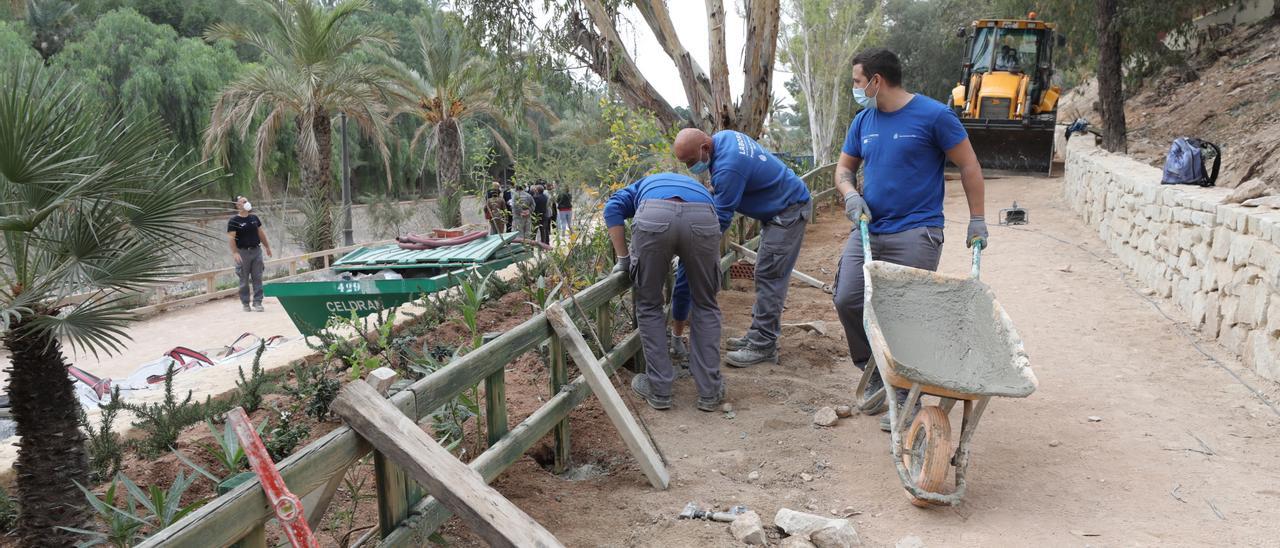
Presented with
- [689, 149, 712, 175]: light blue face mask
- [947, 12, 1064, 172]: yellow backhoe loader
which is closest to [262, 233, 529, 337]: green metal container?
[689, 149, 712, 175]: light blue face mask

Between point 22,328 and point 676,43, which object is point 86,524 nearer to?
point 22,328

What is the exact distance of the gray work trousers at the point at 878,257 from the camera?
438 centimetres

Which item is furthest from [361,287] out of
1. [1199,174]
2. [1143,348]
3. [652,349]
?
[1199,174]

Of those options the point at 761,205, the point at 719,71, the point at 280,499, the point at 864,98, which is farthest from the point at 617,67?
the point at 280,499

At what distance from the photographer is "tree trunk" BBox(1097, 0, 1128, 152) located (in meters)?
15.4

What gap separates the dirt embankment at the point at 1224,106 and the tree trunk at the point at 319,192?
53.8 feet

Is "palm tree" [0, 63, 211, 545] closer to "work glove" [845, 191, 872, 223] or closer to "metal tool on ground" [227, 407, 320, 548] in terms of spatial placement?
"metal tool on ground" [227, 407, 320, 548]

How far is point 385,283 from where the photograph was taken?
9445mm

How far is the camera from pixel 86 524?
12.3ft

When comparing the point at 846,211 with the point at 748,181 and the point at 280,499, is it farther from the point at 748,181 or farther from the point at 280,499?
the point at 280,499

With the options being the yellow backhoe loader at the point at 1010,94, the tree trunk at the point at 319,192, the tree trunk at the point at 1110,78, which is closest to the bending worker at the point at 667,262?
the tree trunk at the point at 1110,78

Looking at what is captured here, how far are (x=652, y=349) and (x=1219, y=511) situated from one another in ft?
8.57

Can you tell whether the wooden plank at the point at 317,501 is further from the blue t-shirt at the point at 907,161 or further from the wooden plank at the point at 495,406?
the blue t-shirt at the point at 907,161

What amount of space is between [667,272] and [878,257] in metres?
1.09
